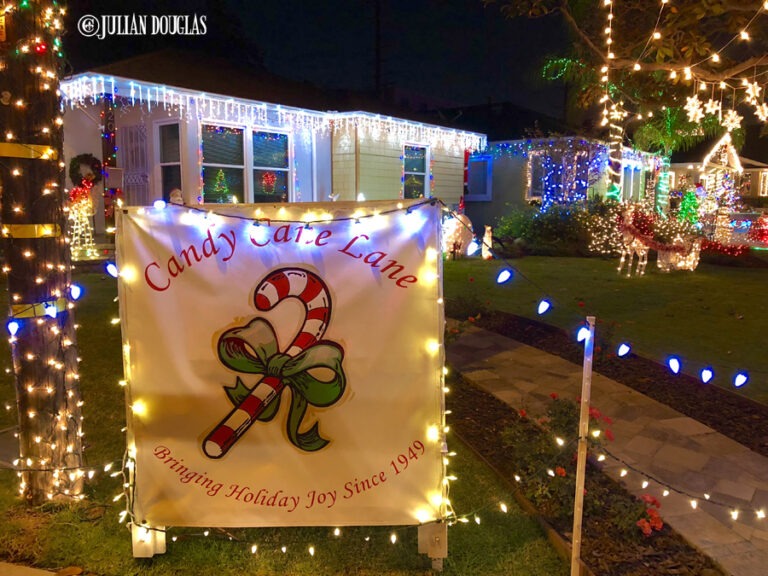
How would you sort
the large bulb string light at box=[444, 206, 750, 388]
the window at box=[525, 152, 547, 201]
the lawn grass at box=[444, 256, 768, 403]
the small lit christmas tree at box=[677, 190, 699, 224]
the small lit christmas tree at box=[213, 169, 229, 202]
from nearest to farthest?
the large bulb string light at box=[444, 206, 750, 388] < the lawn grass at box=[444, 256, 768, 403] < the small lit christmas tree at box=[213, 169, 229, 202] < the small lit christmas tree at box=[677, 190, 699, 224] < the window at box=[525, 152, 547, 201]

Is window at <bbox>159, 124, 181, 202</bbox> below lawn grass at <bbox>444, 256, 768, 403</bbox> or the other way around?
the other way around

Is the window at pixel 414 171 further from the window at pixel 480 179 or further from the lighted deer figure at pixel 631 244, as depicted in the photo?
the lighted deer figure at pixel 631 244

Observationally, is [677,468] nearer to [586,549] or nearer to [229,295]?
[586,549]

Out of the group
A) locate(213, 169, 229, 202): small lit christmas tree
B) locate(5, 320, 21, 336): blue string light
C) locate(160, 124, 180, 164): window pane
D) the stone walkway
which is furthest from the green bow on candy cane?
locate(213, 169, 229, 202): small lit christmas tree

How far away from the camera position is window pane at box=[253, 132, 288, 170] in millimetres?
12773

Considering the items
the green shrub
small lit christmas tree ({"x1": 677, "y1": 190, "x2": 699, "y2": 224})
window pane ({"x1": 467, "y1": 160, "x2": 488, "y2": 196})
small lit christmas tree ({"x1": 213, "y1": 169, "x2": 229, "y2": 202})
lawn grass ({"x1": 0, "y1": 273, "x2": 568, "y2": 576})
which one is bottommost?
lawn grass ({"x1": 0, "y1": 273, "x2": 568, "y2": 576})

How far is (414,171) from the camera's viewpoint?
15.6m

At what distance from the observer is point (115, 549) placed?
10.4 ft

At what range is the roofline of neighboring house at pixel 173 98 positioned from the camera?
32.5 feet

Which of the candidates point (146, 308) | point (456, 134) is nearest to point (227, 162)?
point (456, 134)

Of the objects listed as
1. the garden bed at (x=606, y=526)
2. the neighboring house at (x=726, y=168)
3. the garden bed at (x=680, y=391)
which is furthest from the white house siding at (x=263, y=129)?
the neighboring house at (x=726, y=168)

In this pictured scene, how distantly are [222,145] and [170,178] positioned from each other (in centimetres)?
121

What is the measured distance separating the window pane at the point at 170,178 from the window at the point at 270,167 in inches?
64.4

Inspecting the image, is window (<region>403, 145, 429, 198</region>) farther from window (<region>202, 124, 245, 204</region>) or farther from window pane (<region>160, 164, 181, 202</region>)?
window pane (<region>160, 164, 181, 202</region>)
